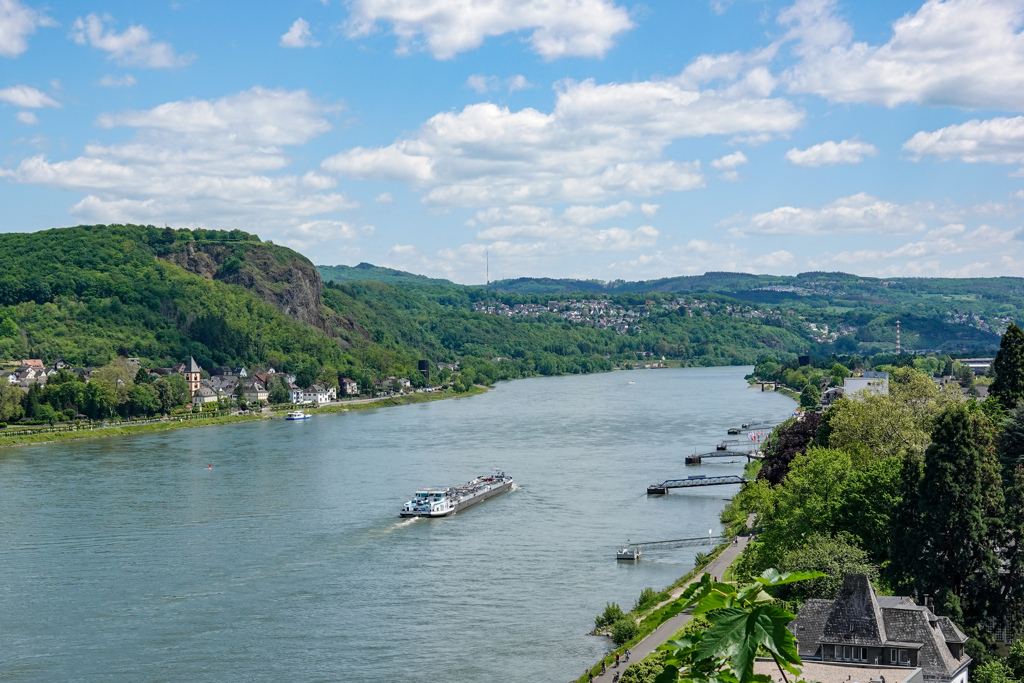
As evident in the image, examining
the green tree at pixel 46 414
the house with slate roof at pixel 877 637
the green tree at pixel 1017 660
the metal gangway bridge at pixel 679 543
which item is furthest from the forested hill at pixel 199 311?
the green tree at pixel 1017 660

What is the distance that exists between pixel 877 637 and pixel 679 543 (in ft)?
55.4

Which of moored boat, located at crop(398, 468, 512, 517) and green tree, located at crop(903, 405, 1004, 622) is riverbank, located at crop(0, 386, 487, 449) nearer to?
moored boat, located at crop(398, 468, 512, 517)

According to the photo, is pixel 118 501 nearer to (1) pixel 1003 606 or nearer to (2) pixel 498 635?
(2) pixel 498 635

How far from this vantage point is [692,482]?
46906mm

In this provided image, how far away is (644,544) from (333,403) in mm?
67052

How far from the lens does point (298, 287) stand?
132m

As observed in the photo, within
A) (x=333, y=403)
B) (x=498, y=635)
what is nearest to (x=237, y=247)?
(x=333, y=403)

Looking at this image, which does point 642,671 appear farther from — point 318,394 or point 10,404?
point 318,394

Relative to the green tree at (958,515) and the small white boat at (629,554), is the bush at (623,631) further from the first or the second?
the small white boat at (629,554)

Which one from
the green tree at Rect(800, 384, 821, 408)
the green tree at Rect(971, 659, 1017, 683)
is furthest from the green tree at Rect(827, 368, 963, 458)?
the green tree at Rect(800, 384, 821, 408)

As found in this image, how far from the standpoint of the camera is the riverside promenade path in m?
21.7

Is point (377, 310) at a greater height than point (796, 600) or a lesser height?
greater

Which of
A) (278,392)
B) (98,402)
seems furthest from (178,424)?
(278,392)

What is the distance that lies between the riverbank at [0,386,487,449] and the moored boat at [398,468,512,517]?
106ft
